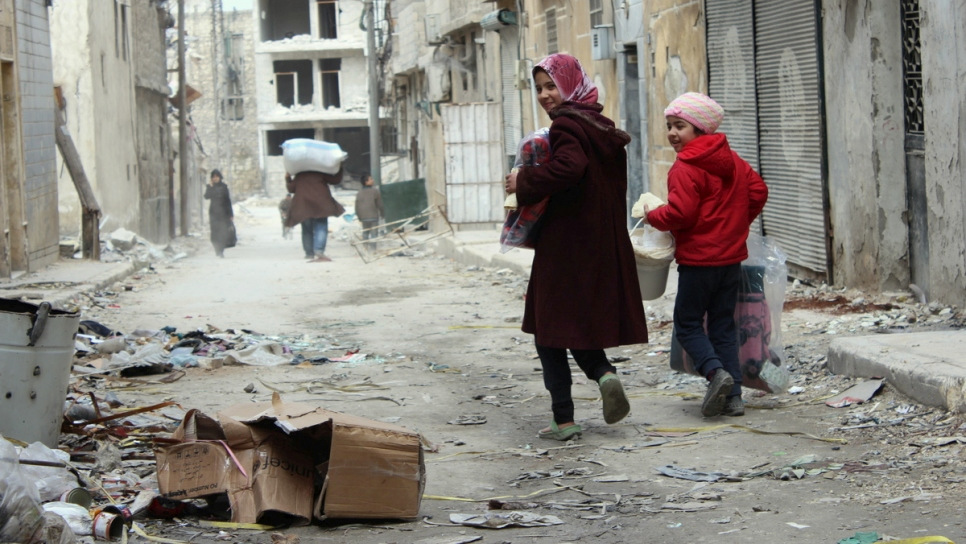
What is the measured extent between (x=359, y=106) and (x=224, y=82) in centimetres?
661

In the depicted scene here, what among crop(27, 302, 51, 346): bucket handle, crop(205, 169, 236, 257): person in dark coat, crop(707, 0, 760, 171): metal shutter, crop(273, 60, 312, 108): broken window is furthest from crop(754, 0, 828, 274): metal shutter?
crop(273, 60, 312, 108): broken window

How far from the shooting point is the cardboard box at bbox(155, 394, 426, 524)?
12.4 ft

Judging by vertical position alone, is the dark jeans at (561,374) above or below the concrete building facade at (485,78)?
below

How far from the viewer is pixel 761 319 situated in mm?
5391

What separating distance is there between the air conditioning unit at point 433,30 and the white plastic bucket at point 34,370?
20577mm

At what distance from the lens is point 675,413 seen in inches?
217

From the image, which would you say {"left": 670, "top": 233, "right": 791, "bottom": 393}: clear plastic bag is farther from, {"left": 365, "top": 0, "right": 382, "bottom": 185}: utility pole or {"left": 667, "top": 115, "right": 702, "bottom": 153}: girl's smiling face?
{"left": 365, "top": 0, "right": 382, "bottom": 185}: utility pole

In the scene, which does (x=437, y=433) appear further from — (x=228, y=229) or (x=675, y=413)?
(x=228, y=229)

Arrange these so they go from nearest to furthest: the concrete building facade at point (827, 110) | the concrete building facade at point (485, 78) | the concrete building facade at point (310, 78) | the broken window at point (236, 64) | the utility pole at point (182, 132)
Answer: the concrete building facade at point (827, 110) < the concrete building facade at point (485, 78) < the utility pole at point (182, 132) < the concrete building facade at point (310, 78) < the broken window at point (236, 64)

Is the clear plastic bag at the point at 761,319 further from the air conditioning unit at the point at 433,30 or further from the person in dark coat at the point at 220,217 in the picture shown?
the air conditioning unit at the point at 433,30

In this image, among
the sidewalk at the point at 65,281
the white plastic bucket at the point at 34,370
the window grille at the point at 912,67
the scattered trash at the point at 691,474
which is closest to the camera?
the white plastic bucket at the point at 34,370

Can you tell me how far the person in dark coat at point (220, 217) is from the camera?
21281 millimetres

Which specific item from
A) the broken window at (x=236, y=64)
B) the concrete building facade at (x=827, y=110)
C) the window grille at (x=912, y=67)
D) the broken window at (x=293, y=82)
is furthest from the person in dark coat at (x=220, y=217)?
the broken window at (x=236, y=64)

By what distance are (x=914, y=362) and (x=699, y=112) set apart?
144 centimetres
